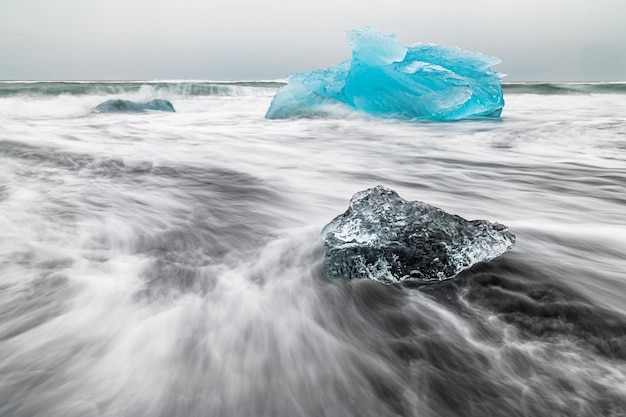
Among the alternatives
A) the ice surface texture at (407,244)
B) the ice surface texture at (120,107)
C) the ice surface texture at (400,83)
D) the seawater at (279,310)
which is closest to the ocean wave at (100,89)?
the ice surface texture at (120,107)

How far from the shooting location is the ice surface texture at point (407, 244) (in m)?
1.73

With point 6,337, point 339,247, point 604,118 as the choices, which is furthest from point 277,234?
point 604,118

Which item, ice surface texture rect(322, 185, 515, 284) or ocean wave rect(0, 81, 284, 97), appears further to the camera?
ocean wave rect(0, 81, 284, 97)

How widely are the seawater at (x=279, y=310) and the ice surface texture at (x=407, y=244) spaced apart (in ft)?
0.23

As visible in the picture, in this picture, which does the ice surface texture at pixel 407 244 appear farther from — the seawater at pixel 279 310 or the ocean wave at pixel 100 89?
the ocean wave at pixel 100 89

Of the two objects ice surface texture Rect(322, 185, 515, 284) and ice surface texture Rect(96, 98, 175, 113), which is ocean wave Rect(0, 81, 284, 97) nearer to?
ice surface texture Rect(96, 98, 175, 113)

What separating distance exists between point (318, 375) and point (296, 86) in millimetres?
9218

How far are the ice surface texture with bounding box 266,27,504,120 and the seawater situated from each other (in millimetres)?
5149

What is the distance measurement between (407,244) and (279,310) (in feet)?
2.13

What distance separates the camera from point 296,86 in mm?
9750

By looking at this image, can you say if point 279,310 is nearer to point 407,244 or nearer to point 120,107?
point 407,244

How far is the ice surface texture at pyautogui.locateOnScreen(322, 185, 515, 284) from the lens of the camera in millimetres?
1734

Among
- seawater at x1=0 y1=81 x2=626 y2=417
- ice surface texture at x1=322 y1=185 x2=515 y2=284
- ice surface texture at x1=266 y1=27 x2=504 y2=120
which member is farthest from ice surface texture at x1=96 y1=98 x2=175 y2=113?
ice surface texture at x1=322 y1=185 x2=515 y2=284

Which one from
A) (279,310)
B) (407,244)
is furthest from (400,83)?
(279,310)
